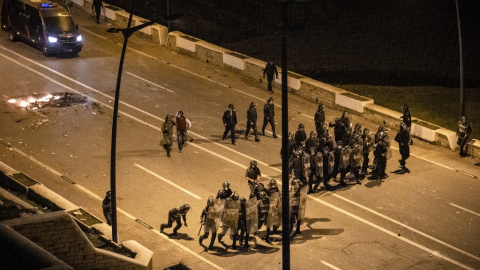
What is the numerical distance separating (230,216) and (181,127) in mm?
6484

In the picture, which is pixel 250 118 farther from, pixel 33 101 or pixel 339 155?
pixel 33 101

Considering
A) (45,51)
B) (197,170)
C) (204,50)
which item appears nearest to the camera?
(197,170)

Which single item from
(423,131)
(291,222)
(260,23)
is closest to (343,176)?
(291,222)

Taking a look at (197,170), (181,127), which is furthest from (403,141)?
(181,127)

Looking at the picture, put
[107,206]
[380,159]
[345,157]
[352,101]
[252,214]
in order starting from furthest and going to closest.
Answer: [352,101] → [380,159] → [345,157] → [107,206] → [252,214]

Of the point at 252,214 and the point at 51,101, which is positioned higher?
the point at 252,214

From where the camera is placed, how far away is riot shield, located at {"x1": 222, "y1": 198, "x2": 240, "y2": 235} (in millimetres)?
20703

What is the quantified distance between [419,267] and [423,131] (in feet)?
31.0

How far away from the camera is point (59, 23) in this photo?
35.5 meters

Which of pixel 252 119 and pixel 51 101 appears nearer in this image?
pixel 252 119

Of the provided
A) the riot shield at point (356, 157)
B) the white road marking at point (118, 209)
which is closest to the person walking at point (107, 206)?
the white road marking at point (118, 209)

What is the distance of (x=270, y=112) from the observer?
27.9 meters

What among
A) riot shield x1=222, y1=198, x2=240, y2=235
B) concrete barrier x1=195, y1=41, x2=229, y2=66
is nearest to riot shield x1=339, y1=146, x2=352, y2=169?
riot shield x1=222, y1=198, x2=240, y2=235

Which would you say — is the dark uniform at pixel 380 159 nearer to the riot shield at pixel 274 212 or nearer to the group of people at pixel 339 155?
the group of people at pixel 339 155
